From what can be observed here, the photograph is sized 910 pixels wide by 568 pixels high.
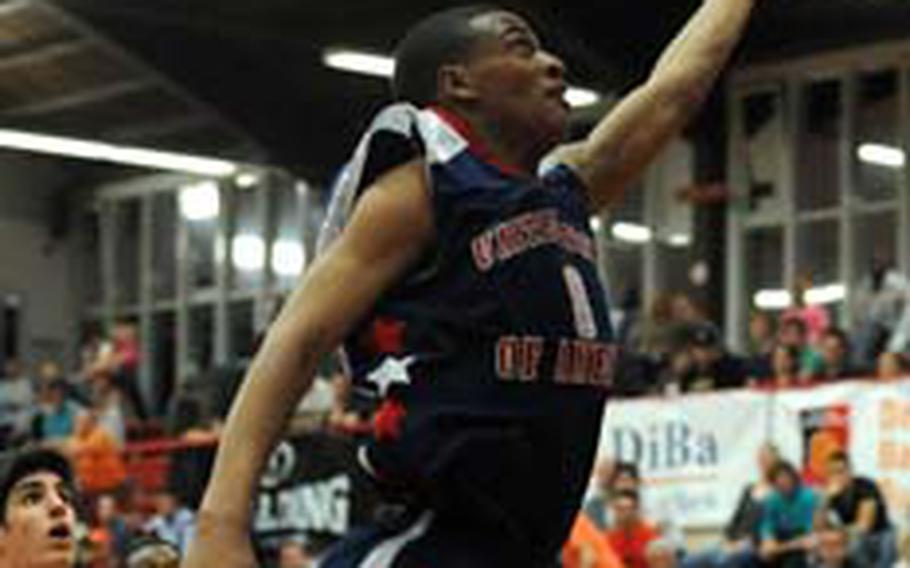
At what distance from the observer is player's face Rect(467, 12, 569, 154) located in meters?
4.40

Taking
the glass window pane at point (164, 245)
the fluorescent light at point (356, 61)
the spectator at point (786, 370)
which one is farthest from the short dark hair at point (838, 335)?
the glass window pane at point (164, 245)

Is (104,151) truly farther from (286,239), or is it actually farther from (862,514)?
(862,514)

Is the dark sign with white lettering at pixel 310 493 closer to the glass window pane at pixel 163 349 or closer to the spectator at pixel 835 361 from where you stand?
the spectator at pixel 835 361

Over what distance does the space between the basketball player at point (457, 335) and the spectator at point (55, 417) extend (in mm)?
18439

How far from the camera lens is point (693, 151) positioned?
26.3m

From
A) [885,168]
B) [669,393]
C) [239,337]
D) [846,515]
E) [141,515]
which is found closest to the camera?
[846,515]

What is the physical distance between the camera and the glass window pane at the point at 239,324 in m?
31.8

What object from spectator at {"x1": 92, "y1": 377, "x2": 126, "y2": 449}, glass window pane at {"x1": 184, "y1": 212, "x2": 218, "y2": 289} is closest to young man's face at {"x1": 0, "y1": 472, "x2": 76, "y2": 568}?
spectator at {"x1": 92, "y1": 377, "x2": 126, "y2": 449}

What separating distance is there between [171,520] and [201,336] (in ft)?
45.4

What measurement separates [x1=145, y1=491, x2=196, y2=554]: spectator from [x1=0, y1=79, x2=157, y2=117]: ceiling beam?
26.7 ft

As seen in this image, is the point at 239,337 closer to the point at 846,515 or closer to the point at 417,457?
the point at 846,515

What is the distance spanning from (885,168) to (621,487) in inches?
371

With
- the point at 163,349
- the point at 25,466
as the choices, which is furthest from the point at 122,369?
→ the point at 25,466

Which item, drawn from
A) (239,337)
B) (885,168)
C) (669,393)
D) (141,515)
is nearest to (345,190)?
(669,393)
